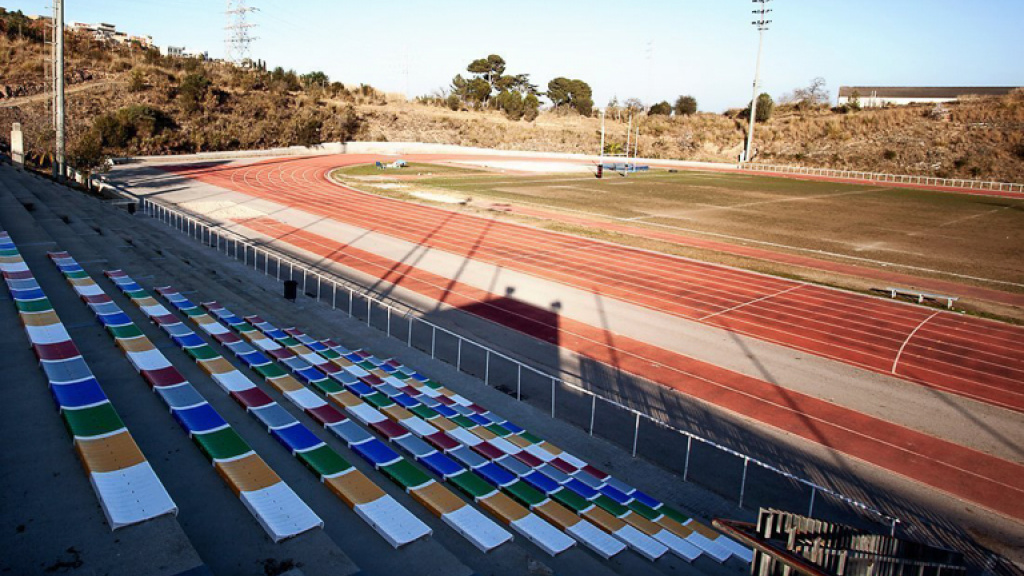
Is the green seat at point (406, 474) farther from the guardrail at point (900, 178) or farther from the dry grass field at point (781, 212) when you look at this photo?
the guardrail at point (900, 178)

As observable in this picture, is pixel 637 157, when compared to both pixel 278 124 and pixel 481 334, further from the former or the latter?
pixel 481 334

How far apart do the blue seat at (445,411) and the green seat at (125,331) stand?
5581 mm

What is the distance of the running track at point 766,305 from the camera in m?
17.0

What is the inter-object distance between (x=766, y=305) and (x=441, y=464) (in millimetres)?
16226

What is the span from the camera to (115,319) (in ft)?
41.8

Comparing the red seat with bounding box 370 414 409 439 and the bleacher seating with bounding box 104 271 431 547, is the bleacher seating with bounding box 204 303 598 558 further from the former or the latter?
the bleacher seating with bounding box 104 271 431 547

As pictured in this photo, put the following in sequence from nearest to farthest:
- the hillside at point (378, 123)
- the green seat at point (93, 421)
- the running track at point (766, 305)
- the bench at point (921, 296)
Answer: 1. the green seat at point (93, 421)
2. the running track at point (766, 305)
3. the bench at point (921, 296)
4. the hillside at point (378, 123)

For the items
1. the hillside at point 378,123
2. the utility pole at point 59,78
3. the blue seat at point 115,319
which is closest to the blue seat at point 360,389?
the blue seat at point 115,319

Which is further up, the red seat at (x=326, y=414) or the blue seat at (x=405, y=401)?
the red seat at (x=326, y=414)

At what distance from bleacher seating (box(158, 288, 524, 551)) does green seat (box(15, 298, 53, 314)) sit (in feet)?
9.25

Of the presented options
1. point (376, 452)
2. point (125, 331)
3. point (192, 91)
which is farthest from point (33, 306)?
point (192, 91)

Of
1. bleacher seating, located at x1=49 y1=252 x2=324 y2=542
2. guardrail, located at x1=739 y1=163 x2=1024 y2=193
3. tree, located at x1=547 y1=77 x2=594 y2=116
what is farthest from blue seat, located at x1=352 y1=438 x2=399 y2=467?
tree, located at x1=547 y1=77 x2=594 y2=116

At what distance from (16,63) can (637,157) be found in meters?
80.1

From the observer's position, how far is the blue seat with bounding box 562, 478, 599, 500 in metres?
8.95
